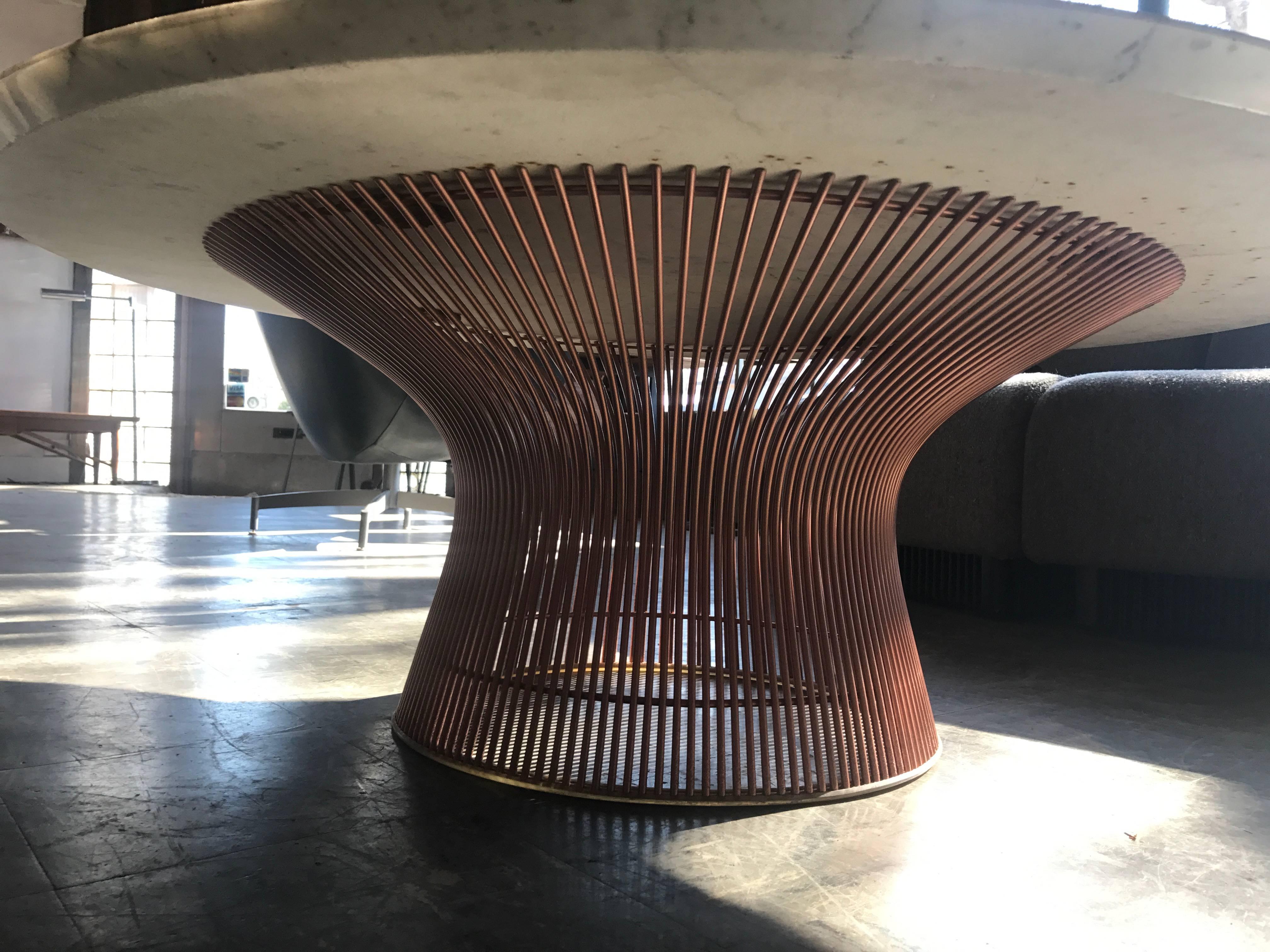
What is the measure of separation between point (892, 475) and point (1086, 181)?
0.74 metres

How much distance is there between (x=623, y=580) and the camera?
1479mm

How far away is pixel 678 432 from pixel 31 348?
1064 cm

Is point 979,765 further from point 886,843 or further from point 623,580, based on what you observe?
point 623,580

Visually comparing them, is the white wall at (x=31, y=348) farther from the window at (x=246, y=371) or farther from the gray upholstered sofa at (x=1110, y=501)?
the gray upholstered sofa at (x=1110, y=501)

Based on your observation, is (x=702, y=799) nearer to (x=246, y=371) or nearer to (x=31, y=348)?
(x=246, y=371)

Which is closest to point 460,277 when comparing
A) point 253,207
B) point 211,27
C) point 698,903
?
point 253,207

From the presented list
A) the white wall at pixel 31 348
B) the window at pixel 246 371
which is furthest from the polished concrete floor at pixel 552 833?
the white wall at pixel 31 348

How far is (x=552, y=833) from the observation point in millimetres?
1219

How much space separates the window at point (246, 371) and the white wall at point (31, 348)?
2612 mm

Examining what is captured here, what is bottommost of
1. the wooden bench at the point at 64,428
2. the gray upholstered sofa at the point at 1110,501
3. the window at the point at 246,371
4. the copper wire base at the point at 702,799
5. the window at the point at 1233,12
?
the copper wire base at the point at 702,799

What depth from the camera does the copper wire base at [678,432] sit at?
1257 mm

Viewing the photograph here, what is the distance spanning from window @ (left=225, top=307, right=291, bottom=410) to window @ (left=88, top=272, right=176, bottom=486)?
79.9 inches

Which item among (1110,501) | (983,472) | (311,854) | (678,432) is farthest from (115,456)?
(311,854)

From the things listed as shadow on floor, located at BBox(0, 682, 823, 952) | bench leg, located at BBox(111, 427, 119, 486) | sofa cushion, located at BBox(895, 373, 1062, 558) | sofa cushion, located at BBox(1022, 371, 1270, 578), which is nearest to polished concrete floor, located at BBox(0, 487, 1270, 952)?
shadow on floor, located at BBox(0, 682, 823, 952)
